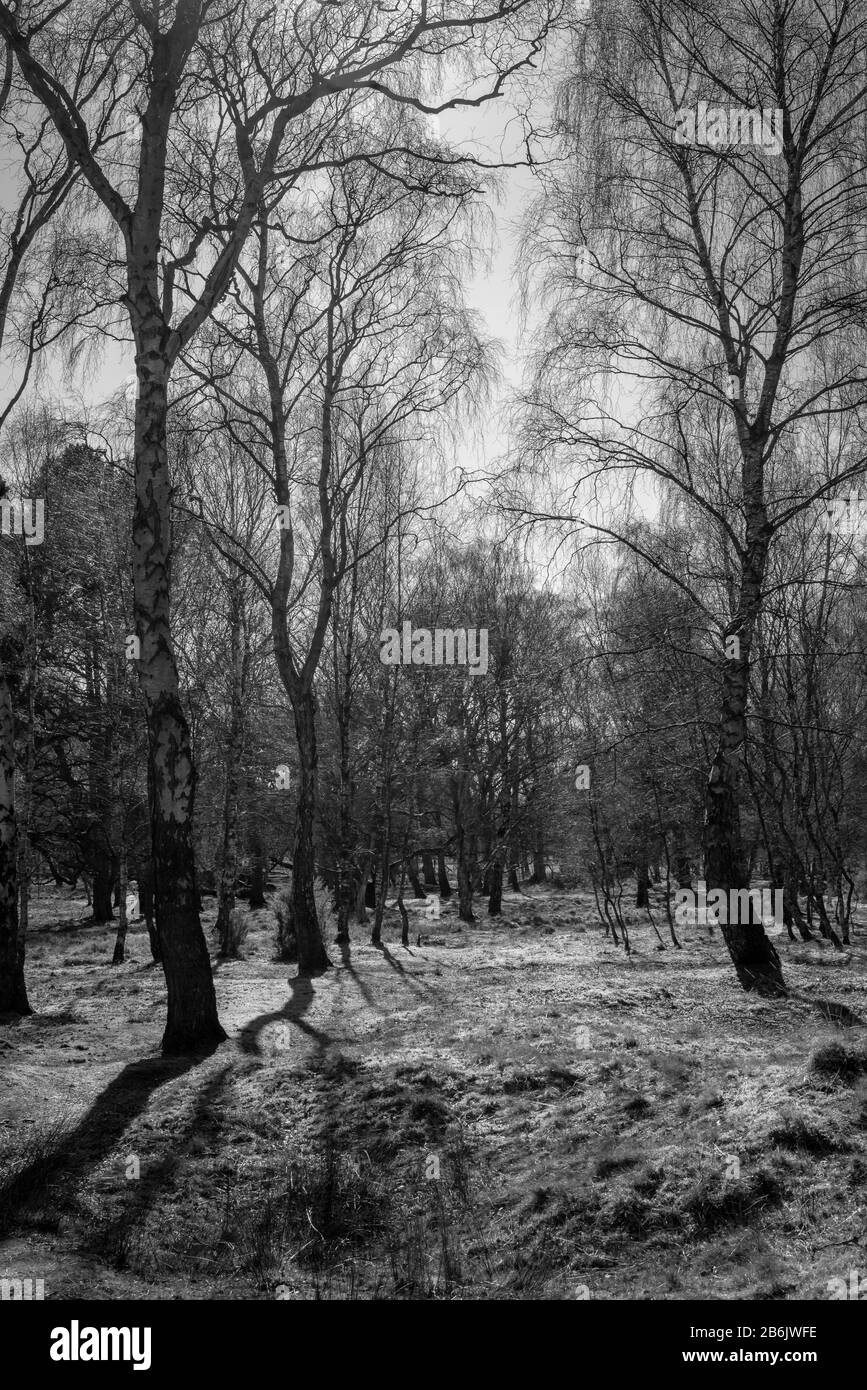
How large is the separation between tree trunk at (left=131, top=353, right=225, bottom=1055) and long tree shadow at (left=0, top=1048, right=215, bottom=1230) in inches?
19.8

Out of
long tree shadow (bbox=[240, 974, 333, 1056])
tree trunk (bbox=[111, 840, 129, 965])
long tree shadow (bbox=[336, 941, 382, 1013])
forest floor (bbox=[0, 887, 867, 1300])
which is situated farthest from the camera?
tree trunk (bbox=[111, 840, 129, 965])

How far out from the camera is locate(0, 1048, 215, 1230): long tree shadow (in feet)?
16.6

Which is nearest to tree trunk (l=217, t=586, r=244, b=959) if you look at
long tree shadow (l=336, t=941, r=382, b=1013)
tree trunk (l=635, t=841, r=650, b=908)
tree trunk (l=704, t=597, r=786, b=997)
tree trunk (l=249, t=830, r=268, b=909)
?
long tree shadow (l=336, t=941, r=382, b=1013)

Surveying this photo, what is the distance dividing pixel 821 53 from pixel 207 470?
1293 centimetres

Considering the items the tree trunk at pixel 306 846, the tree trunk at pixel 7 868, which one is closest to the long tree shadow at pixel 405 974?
the tree trunk at pixel 306 846

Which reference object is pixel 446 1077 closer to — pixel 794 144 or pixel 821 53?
pixel 794 144

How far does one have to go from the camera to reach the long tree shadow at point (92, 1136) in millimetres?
5066

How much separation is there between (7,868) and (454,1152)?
6902 mm

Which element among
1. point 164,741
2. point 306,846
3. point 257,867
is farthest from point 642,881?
point 164,741

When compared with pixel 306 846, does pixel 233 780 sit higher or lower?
higher

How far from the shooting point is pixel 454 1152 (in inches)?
229

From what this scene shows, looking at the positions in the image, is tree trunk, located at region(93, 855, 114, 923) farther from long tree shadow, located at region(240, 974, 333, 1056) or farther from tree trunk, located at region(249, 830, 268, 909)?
long tree shadow, located at region(240, 974, 333, 1056)

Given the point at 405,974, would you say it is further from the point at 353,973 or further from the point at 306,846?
the point at 306,846
